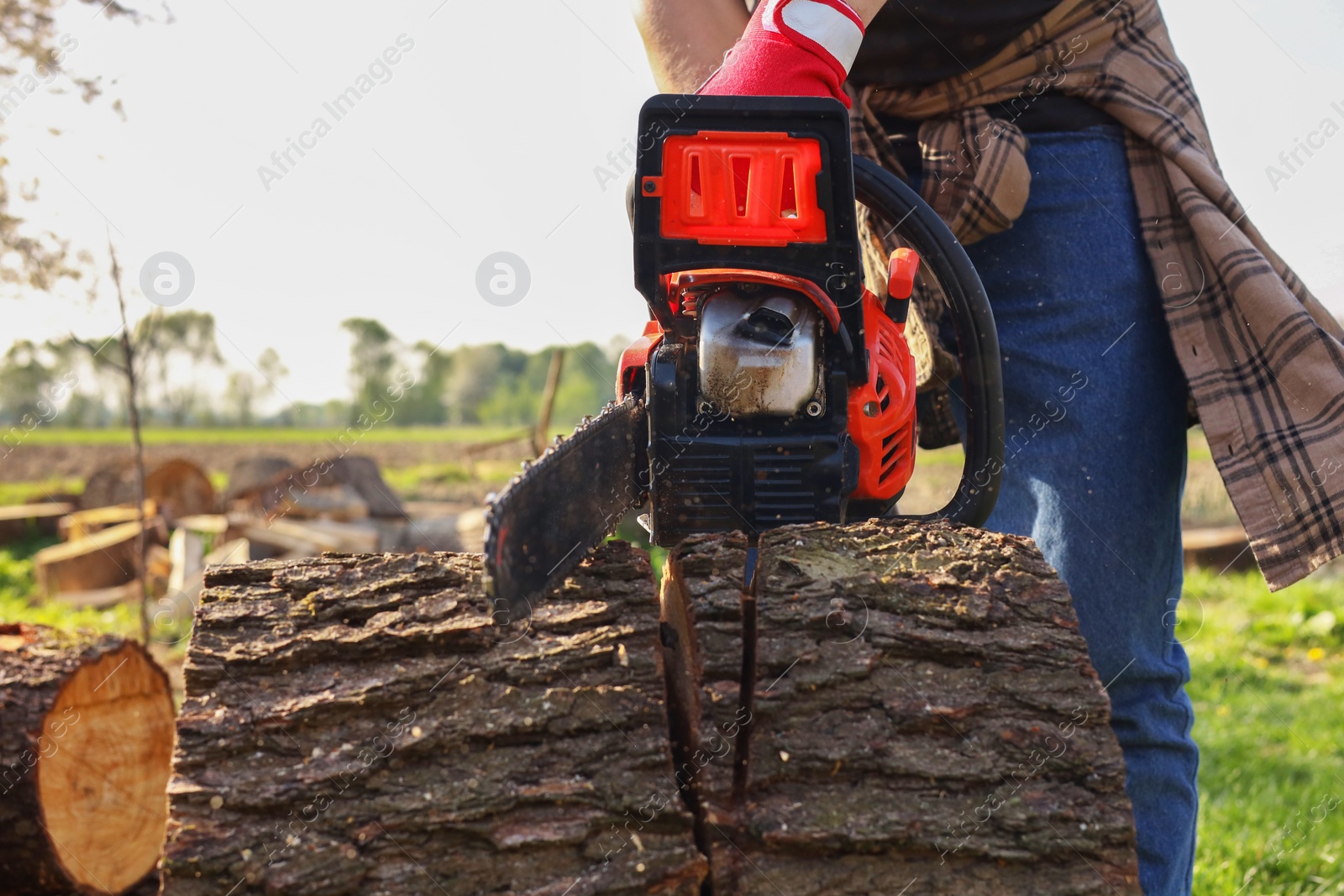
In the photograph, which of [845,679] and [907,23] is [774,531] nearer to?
[845,679]

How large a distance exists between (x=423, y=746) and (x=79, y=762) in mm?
1866

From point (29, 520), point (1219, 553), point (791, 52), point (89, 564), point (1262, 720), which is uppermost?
point (791, 52)

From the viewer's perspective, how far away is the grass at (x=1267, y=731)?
9.18 feet

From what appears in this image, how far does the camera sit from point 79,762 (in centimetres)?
259

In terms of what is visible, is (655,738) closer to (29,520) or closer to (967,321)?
(967,321)

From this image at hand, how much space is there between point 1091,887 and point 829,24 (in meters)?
1.36

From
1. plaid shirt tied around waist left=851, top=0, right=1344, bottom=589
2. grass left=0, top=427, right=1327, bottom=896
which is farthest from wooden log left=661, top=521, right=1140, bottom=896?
grass left=0, top=427, right=1327, bottom=896

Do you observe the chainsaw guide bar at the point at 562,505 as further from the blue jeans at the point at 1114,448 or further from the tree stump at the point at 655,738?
the blue jeans at the point at 1114,448

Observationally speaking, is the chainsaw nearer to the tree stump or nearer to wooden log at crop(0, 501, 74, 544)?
the tree stump

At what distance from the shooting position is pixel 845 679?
4.51 ft

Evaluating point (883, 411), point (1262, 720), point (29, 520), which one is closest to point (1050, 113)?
point (883, 411)

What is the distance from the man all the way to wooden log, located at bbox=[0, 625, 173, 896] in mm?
2264

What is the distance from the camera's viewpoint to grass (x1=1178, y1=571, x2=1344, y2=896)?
2.80 metres

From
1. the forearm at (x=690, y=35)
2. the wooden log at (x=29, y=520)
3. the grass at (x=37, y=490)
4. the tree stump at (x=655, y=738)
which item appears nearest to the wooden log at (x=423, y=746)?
the tree stump at (x=655, y=738)
